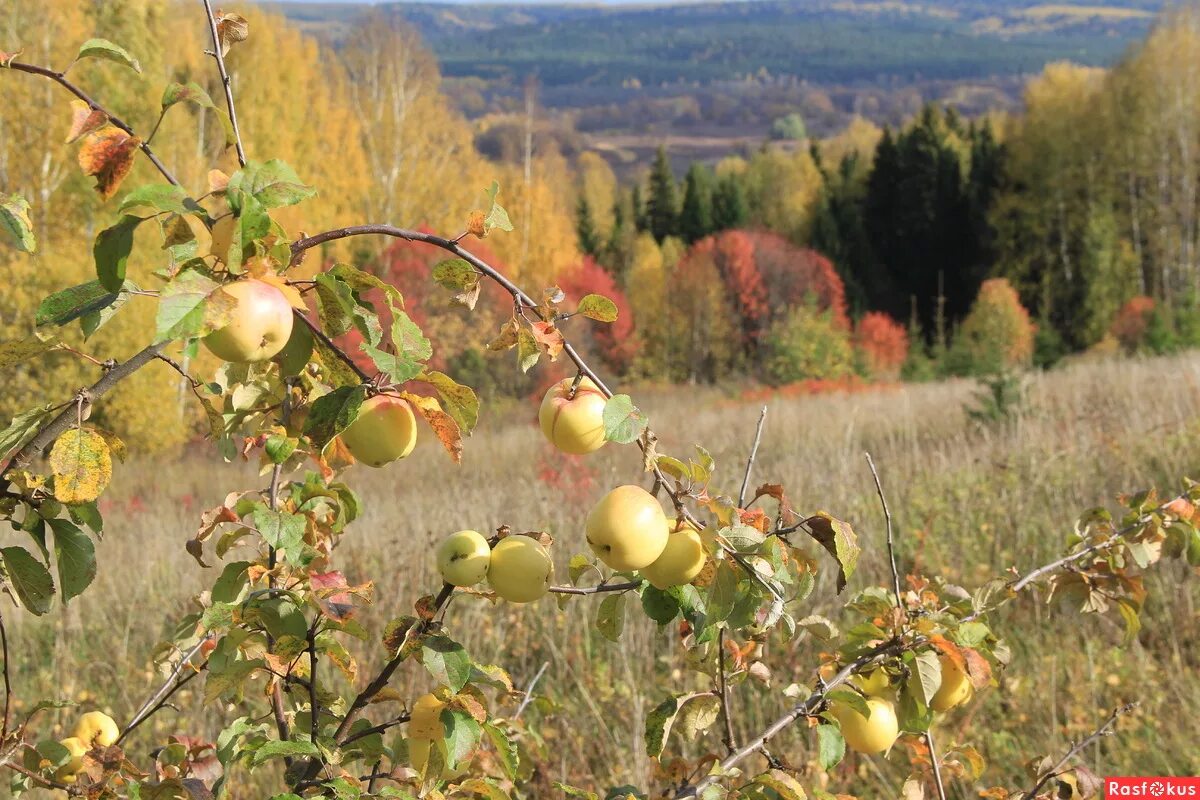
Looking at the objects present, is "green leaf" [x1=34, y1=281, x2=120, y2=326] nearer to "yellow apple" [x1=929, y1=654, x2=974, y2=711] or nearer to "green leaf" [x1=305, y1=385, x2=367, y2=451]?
"green leaf" [x1=305, y1=385, x2=367, y2=451]

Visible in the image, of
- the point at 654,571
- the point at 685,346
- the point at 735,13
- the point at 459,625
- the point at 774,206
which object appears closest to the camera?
the point at 654,571

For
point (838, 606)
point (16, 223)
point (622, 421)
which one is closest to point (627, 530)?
point (622, 421)

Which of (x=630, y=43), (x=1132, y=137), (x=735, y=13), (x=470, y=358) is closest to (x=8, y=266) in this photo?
(x=470, y=358)

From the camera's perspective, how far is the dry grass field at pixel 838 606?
7.46ft

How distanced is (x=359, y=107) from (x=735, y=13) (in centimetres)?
18165

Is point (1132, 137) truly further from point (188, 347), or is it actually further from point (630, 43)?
point (630, 43)

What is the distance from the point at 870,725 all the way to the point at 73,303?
84 cm

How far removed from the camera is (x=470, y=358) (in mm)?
13922

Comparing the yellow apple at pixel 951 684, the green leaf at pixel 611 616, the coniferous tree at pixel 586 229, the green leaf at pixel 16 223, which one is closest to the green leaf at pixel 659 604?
the green leaf at pixel 611 616

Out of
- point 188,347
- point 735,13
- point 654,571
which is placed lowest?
point 654,571

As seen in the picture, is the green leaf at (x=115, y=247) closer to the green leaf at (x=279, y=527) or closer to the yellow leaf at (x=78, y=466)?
the yellow leaf at (x=78, y=466)

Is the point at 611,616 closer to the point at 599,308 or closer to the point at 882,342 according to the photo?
the point at 599,308

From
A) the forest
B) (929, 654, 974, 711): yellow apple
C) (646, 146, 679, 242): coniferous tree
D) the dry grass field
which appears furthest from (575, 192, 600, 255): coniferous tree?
(929, 654, 974, 711): yellow apple

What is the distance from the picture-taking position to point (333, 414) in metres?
0.68
